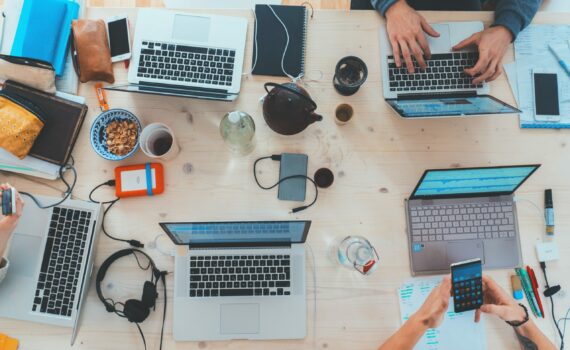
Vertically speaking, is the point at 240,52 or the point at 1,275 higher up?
the point at 240,52

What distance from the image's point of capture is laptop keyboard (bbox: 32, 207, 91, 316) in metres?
1.05

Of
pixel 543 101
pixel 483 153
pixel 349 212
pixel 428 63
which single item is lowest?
pixel 349 212

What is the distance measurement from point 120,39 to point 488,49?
3.65 feet

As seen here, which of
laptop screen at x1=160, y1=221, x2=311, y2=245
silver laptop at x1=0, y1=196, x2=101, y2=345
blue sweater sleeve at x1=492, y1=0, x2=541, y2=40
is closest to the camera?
laptop screen at x1=160, y1=221, x2=311, y2=245

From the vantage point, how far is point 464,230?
1124mm

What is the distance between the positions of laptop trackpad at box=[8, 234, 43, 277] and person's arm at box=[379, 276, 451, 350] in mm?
1003

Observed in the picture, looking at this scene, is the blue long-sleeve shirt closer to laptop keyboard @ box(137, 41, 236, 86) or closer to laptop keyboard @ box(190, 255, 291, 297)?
laptop keyboard @ box(137, 41, 236, 86)

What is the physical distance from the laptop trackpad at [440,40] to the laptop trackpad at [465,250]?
0.59 metres

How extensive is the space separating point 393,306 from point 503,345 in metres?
0.32

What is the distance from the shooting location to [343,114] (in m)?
1.16

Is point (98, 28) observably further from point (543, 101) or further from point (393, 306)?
point (543, 101)

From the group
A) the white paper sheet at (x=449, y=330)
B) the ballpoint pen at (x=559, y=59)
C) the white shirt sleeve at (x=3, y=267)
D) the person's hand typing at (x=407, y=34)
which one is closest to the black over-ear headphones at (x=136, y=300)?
the white shirt sleeve at (x=3, y=267)

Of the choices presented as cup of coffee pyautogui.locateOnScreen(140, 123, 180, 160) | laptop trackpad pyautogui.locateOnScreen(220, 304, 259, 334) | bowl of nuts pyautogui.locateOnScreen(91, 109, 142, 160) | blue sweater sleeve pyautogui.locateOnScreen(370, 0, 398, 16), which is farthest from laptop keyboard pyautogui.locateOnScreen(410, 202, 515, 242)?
bowl of nuts pyautogui.locateOnScreen(91, 109, 142, 160)

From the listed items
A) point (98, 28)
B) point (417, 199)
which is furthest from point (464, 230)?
point (98, 28)
